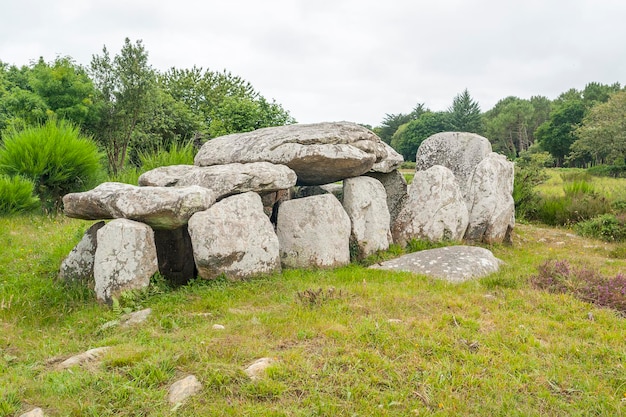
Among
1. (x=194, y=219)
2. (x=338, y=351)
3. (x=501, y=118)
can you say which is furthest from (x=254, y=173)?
(x=501, y=118)

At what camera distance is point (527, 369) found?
4.46 m

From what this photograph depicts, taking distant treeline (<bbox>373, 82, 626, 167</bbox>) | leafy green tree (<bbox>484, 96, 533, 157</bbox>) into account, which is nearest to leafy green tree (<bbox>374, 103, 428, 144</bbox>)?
distant treeline (<bbox>373, 82, 626, 167</bbox>)

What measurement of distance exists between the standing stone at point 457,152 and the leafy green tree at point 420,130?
2351 inches

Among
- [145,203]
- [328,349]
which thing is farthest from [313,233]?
[328,349]

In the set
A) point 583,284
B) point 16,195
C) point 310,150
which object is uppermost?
point 310,150

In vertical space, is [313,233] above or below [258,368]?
above

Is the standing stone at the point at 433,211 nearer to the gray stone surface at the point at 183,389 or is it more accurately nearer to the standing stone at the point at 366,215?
the standing stone at the point at 366,215

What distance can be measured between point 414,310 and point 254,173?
13.3 feet

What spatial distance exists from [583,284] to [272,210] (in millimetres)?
6124

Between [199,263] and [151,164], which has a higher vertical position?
[151,164]

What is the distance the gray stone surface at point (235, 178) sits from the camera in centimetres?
836

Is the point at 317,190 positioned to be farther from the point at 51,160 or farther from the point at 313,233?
the point at 51,160

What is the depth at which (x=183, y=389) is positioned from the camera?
399 cm

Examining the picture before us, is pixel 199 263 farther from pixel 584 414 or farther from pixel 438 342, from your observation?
pixel 584 414
